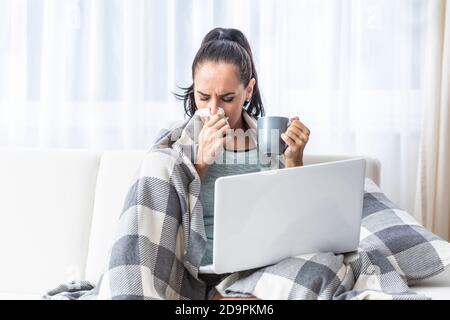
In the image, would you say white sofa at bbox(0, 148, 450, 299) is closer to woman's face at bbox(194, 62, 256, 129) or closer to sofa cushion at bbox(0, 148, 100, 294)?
sofa cushion at bbox(0, 148, 100, 294)

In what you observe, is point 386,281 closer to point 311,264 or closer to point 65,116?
point 311,264

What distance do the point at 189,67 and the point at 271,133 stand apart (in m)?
1.25

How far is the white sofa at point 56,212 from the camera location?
69.7 inches

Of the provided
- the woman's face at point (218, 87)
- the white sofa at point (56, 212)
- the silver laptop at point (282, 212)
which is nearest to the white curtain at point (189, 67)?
the white sofa at point (56, 212)

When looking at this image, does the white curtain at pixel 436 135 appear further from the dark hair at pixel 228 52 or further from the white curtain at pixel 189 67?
the dark hair at pixel 228 52

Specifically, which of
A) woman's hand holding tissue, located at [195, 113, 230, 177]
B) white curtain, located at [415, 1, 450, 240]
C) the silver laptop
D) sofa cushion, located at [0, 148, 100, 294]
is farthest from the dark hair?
white curtain, located at [415, 1, 450, 240]

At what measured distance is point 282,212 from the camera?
1266 millimetres

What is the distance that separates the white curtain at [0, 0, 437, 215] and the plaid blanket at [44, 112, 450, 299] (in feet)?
3.33

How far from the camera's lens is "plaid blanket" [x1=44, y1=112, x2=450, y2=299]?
128cm

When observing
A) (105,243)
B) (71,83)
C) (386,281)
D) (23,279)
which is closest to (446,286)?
(386,281)

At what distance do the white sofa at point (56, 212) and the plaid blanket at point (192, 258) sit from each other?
239mm

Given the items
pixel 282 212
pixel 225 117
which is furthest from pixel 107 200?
pixel 282 212

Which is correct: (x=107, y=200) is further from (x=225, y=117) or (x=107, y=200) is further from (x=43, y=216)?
(x=225, y=117)
